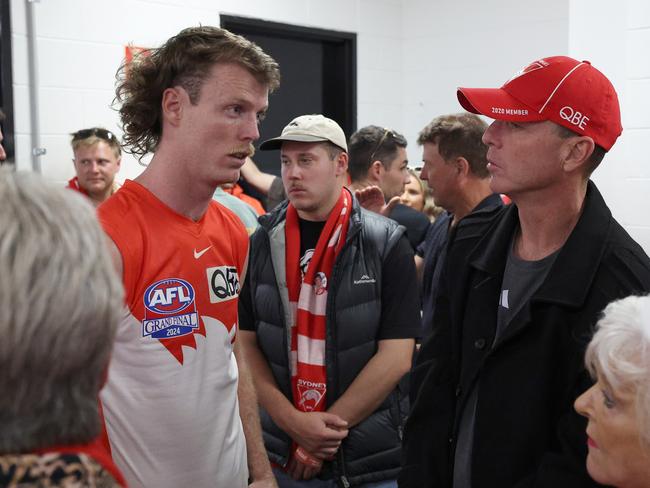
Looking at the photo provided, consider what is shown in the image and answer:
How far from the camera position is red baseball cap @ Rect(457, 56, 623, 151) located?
163cm

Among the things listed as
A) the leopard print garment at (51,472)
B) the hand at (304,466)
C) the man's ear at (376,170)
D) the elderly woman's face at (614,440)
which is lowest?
the hand at (304,466)

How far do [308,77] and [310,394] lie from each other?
3664mm

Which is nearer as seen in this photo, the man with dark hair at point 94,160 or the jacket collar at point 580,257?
the jacket collar at point 580,257

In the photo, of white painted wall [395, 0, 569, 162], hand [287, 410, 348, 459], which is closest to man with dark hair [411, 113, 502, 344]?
hand [287, 410, 348, 459]

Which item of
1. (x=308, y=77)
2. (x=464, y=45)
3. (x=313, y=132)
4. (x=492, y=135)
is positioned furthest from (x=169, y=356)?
(x=464, y=45)

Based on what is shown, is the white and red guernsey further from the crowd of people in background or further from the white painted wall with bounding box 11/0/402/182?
the white painted wall with bounding box 11/0/402/182

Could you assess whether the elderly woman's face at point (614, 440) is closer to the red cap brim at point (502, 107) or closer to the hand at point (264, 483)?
the red cap brim at point (502, 107)

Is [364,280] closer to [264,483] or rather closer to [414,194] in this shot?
[264,483]

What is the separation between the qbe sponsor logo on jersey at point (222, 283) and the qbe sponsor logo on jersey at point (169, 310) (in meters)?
0.06

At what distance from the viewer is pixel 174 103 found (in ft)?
5.60

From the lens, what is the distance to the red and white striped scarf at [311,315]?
2211 millimetres

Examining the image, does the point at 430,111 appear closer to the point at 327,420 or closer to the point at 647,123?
the point at 647,123

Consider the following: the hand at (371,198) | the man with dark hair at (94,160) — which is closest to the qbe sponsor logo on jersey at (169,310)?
the hand at (371,198)

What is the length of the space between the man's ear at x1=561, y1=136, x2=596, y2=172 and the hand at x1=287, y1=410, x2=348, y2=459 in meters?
0.99
